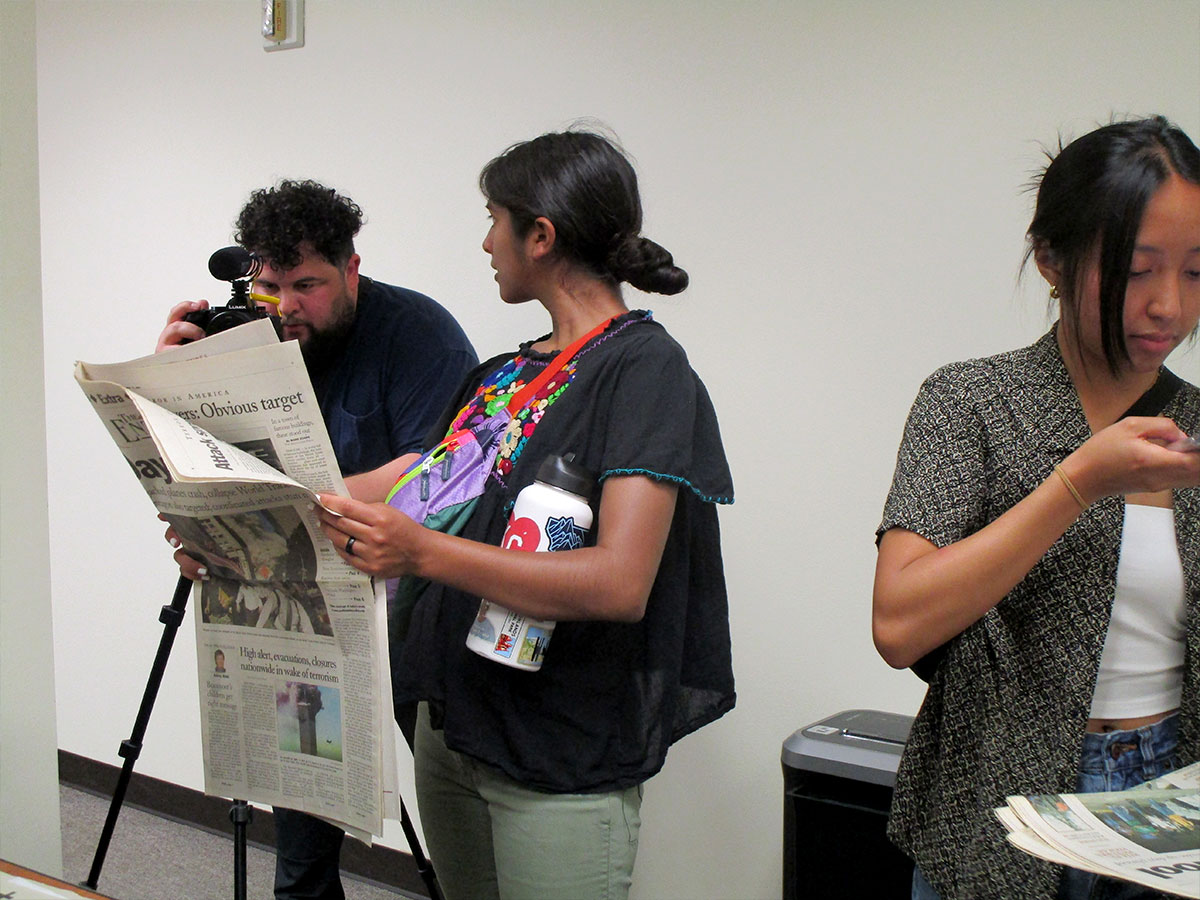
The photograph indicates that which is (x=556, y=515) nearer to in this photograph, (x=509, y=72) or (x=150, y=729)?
(x=509, y=72)

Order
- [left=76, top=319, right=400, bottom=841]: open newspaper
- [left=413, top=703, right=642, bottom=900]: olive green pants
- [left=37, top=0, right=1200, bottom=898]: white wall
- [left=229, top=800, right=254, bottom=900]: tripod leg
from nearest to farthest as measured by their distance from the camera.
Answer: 1. [left=76, top=319, right=400, bottom=841]: open newspaper
2. [left=413, top=703, right=642, bottom=900]: olive green pants
3. [left=229, top=800, right=254, bottom=900]: tripod leg
4. [left=37, top=0, right=1200, bottom=898]: white wall

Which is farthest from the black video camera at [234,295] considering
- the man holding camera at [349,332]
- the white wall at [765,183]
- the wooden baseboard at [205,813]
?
the wooden baseboard at [205,813]

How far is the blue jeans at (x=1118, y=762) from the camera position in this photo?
36.6 inches

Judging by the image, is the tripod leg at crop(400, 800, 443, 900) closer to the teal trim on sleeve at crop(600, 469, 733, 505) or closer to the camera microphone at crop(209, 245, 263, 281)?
the teal trim on sleeve at crop(600, 469, 733, 505)

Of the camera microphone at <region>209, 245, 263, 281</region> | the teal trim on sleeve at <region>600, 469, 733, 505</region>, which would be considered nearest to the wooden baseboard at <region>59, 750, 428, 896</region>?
the camera microphone at <region>209, 245, 263, 281</region>

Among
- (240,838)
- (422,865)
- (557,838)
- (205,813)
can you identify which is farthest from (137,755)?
(205,813)

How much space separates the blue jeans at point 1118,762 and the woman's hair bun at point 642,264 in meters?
0.70

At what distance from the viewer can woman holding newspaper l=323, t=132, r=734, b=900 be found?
1.13m

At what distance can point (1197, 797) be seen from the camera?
786 millimetres

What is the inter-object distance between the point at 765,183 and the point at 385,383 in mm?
836

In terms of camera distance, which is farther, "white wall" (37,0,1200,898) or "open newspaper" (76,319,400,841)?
"white wall" (37,0,1200,898)

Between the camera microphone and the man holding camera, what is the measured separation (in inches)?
7.1

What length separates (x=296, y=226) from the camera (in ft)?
6.16

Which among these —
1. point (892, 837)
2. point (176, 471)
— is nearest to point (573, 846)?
point (892, 837)
